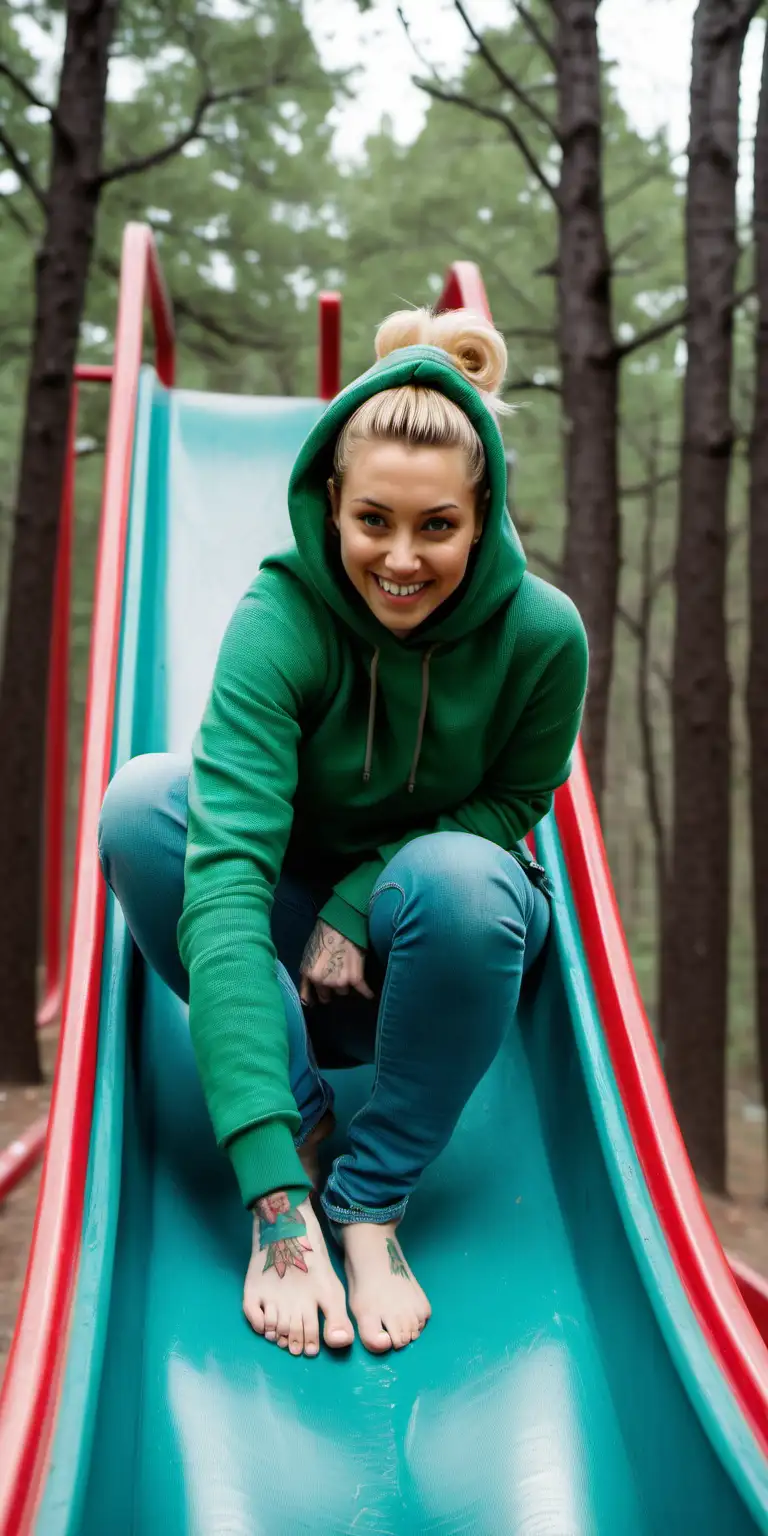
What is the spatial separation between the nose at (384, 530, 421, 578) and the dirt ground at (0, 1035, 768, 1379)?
2.11m

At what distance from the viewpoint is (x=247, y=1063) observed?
4.63 feet

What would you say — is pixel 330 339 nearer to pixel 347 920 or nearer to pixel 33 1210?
pixel 33 1210

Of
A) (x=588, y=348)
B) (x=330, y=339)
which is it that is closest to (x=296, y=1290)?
(x=330, y=339)

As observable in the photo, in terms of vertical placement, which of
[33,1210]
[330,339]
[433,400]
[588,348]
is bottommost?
[33,1210]

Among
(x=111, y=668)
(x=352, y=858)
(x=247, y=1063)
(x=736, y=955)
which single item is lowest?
(x=736, y=955)

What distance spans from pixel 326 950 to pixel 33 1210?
2.85 m

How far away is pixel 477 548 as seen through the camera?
5.35 feet

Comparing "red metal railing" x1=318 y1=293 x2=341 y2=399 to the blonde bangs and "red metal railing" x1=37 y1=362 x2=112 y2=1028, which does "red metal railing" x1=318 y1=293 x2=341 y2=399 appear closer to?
"red metal railing" x1=37 y1=362 x2=112 y2=1028

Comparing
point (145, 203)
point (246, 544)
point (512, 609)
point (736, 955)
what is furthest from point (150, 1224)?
point (736, 955)

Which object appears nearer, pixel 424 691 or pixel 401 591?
pixel 401 591

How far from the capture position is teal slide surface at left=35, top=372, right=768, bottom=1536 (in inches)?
52.2

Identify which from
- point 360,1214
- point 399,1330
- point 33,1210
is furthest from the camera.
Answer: point 33,1210

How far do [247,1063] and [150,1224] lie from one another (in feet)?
1.21

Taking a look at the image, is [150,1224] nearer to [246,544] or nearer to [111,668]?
[111,668]
